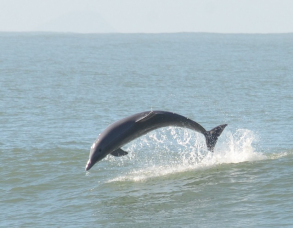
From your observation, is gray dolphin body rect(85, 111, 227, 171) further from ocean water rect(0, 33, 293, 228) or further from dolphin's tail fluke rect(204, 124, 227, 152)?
ocean water rect(0, 33, 293, 228)

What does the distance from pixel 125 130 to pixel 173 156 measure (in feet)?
30.4

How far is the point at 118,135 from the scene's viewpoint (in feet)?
74.5

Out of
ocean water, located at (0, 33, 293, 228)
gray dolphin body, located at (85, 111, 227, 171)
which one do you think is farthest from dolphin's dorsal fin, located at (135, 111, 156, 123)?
ocean water, located at (0, 33, 293, 228)

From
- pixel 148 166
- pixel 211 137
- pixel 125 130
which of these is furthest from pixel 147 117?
pixel 148 166

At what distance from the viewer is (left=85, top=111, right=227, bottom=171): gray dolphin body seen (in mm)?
22203

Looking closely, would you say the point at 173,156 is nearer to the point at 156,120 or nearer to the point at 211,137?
the point at 211,137

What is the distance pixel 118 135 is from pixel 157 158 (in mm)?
9109

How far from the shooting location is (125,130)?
75.2 feet

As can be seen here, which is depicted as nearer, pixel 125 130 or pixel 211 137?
pixel 125 130

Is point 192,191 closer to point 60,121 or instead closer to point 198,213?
point 198,213

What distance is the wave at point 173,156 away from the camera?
28812mm

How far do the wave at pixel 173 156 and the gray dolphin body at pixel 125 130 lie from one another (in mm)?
3556

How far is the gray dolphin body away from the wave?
3556 mm

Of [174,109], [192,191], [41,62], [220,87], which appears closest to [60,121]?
[174,109]
